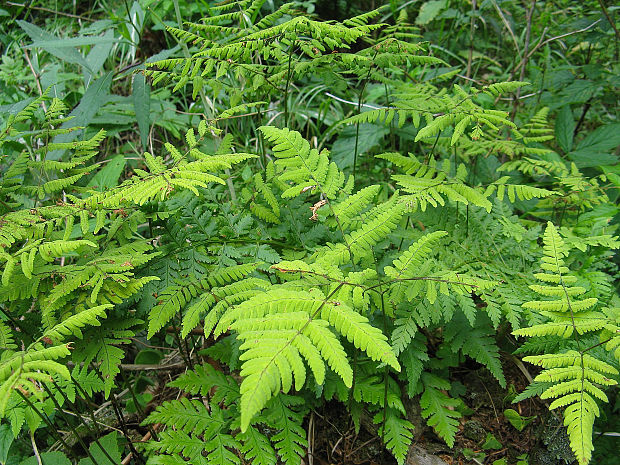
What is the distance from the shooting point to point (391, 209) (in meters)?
1.88

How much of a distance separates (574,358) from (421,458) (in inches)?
33.8

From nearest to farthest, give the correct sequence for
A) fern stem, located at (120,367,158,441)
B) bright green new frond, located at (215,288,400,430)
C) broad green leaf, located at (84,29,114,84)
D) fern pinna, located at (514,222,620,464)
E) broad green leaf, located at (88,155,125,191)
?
bright green new frond, located at (215,288,400,430) < fern pinna, located at (514,222,620,464) < fern stem, located at (120,367,158,441) < broad green leaf, located at (88,155,125,191) < broad green leaf, located at (84,29,114,84)

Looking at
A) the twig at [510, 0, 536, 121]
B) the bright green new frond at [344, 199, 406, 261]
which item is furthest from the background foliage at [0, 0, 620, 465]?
the twig at [510, 0, 536, 121]

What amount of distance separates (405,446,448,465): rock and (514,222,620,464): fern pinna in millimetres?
647

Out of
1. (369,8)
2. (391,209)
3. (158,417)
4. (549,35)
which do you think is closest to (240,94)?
(391,209)

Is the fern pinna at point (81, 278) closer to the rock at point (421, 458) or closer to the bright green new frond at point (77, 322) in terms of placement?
the bright green new frond at point (77, 322)

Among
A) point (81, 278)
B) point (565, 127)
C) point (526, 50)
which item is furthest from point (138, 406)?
point (526, 50)

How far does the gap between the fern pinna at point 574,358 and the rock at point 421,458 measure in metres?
0.65

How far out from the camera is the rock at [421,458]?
6.69ft

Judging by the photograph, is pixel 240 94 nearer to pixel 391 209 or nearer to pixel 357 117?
pixel 357 117

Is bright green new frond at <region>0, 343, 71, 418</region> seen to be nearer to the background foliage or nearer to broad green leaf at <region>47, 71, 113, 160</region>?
the background foliage

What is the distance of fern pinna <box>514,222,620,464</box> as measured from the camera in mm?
1438

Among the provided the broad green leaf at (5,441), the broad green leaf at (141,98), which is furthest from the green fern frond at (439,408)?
the broad green leaf at (141,98)

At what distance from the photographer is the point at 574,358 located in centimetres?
160
